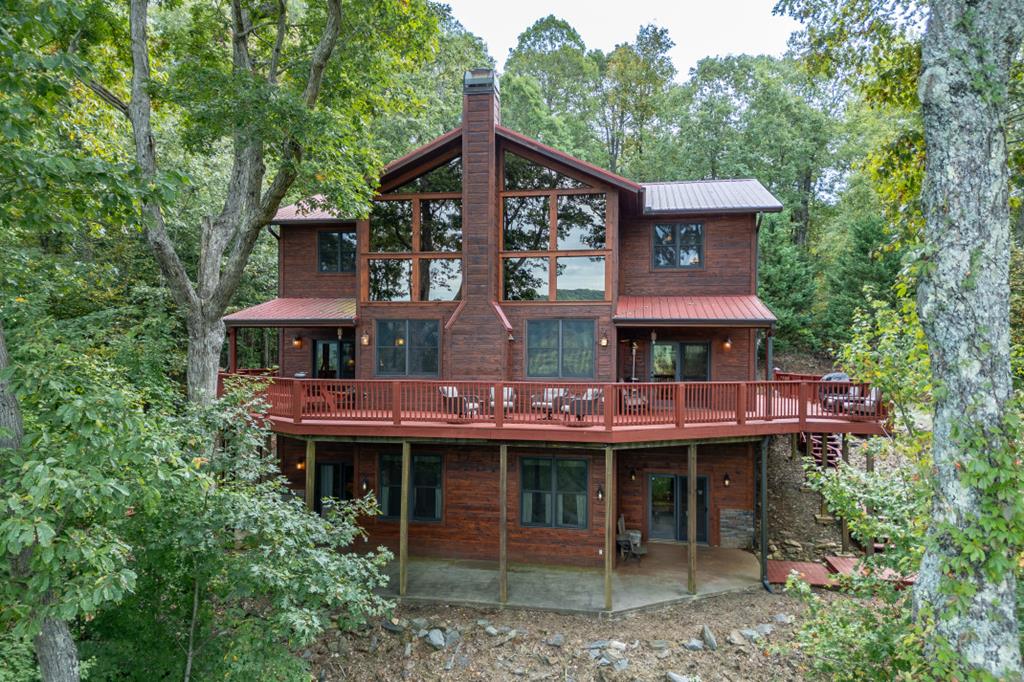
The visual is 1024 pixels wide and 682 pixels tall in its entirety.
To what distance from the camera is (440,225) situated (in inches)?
493

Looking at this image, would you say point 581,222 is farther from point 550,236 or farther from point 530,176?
point 530,176

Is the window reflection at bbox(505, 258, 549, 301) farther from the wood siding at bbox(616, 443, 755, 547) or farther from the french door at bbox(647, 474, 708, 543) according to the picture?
the french door at bbox(647, 474, 708, 543)

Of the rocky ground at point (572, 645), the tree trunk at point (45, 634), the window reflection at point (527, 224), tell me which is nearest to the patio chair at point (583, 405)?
the rocky ground at point (572, 645)

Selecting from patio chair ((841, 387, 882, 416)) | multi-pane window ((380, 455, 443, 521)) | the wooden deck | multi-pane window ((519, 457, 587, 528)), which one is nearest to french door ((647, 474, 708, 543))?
multi-pane window ((519, 457, 587, 528))

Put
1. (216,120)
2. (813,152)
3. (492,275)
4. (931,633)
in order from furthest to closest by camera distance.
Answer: (813,152) → (492,275) → (216,120) → (931,633)

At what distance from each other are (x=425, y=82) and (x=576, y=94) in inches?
496

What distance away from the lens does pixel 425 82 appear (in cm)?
2320

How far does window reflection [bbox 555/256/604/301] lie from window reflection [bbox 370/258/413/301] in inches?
140

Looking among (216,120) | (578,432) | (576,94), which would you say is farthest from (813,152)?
(216,120)

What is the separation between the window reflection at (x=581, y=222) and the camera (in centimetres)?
1215

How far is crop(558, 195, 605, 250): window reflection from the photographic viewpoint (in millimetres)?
12148

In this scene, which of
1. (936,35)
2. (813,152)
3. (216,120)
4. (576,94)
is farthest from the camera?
(576,94)

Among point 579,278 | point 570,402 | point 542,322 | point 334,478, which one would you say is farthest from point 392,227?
point 334,478

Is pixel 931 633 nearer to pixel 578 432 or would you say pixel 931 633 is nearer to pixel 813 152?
pixel 578 432
